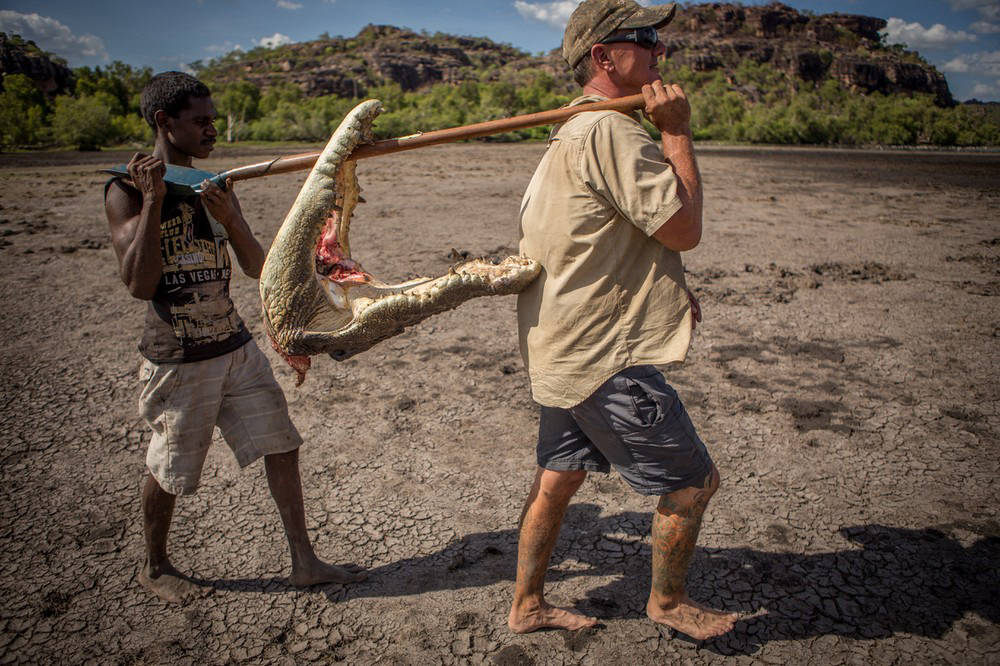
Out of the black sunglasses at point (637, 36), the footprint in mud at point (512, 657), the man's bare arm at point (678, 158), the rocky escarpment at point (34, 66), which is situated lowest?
the footprint in mud at point (512, 657)

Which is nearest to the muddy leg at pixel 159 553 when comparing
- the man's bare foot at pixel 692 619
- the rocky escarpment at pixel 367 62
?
the man's bare foot at pixel 692 619

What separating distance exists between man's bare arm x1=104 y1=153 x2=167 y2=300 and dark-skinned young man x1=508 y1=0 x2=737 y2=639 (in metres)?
1.13

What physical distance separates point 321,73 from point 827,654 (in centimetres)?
11604

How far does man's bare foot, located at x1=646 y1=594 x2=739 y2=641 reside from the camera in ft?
6.56

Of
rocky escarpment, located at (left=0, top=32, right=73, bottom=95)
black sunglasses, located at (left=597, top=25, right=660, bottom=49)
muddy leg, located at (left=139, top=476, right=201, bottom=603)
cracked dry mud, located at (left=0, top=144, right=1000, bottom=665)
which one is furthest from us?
rocky escarpment, located at (left=0, top=32, right=73, bottom=95)

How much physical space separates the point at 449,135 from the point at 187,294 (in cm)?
104

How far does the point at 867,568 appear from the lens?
2383mm

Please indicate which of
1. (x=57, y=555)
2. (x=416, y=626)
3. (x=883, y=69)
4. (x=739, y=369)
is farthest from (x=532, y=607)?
(x=883, y=69)

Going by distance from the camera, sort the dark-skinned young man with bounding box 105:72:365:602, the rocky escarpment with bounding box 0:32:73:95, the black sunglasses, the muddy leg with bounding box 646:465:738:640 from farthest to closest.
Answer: the rocky escarpment with bounding box 0:32:73:95 → the dark-skinned young man with bounding box 105:72:365:602 → the muddy leg with bounding box 646:465:738:640 → the black sunglasses

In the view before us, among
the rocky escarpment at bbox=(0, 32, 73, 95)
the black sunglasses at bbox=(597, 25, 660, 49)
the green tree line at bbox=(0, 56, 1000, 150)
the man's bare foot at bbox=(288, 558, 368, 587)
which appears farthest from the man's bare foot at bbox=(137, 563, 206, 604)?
the rocky escarpment at bbox=(0, 32, 73, 95)

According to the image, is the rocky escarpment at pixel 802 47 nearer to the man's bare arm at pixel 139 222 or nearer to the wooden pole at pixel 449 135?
the wooden pole at pixel 449 135

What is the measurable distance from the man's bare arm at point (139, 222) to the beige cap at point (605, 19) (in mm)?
1299

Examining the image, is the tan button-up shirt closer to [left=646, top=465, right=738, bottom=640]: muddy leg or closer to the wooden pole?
the wooden pole

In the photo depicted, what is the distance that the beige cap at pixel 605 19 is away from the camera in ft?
5.45
